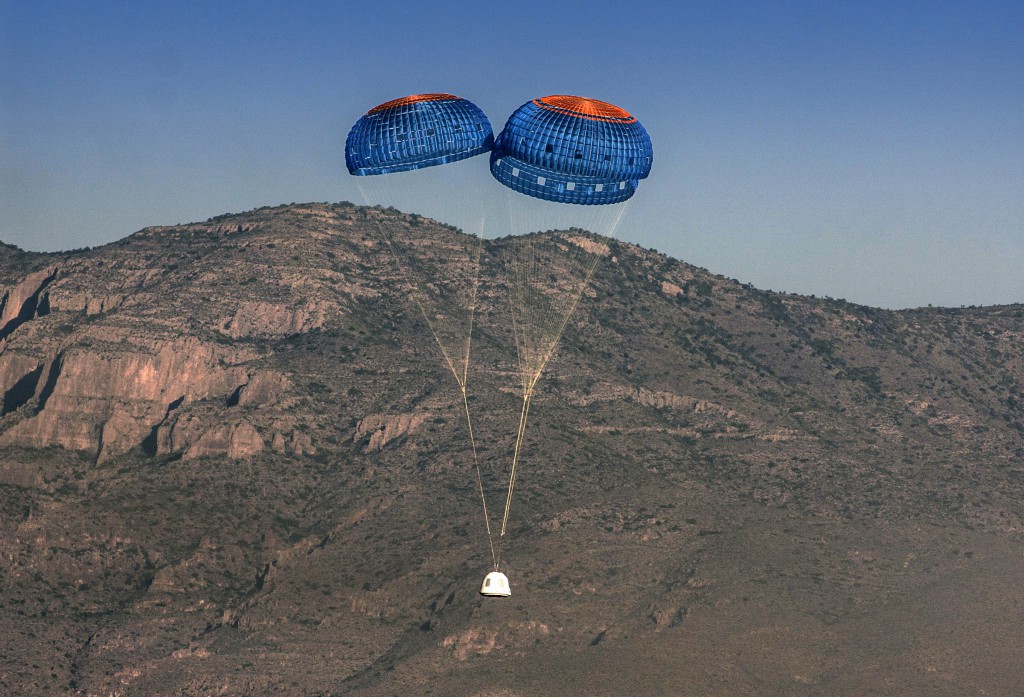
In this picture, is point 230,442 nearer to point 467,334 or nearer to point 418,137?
point 467,334

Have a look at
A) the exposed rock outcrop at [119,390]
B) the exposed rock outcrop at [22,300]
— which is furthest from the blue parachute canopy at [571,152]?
the exposed rock outcrop at [22,300]

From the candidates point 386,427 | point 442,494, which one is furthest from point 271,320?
point 442,494

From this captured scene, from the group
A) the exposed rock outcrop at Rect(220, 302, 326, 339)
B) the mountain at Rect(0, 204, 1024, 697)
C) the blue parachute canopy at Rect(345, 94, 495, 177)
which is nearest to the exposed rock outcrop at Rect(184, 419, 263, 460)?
the mountain at Rect(0, 204, 1024, 697)

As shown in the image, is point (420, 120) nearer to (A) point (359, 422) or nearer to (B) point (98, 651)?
(B) point (98, 651)

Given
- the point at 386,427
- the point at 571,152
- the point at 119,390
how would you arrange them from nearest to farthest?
1. the point at 571,152
2. the point at 386,427
3. the point at 119,390

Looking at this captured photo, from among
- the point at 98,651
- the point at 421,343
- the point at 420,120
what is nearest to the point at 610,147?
the point at 420,120

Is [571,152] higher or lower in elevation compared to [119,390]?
higher

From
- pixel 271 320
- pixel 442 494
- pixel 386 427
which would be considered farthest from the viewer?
pixel 271 320

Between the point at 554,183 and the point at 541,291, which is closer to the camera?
the point at 554,183
